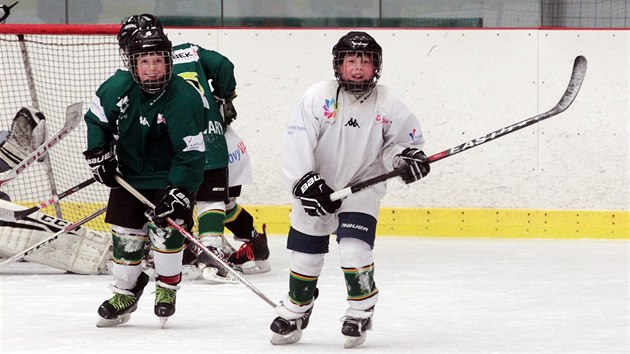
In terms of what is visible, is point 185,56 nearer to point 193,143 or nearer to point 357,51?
point 193,143

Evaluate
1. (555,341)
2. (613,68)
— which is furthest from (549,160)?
(555,341)

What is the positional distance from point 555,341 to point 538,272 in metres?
1.71

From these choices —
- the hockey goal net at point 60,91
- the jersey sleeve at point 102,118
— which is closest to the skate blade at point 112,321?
the jersey sleeve at point 102,118

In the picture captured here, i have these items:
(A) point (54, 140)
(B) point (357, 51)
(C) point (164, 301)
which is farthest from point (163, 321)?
(A) point (54, 140)

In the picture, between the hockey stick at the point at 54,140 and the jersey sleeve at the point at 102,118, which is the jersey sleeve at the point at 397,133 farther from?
the hockey stick at the point at 54,140

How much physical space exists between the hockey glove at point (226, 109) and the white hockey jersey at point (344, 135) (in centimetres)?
163

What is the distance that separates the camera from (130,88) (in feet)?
12.4

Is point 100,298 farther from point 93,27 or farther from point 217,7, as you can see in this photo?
point 217,7

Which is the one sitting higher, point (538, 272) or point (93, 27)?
point (93, 27)

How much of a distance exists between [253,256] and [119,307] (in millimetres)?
1564

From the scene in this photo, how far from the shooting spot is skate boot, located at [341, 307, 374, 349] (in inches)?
140

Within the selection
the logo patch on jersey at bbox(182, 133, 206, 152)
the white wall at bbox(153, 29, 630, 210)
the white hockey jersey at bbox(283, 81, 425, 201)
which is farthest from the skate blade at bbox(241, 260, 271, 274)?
the white hockey jersey at bbox(283, 81, 425, 201)

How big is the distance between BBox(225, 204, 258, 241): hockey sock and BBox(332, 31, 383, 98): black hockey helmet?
1.96 metres

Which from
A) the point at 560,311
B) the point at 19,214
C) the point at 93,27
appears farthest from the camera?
the point at 93,27
